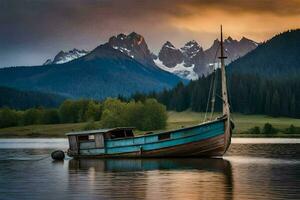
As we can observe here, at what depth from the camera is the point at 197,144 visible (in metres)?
73.4

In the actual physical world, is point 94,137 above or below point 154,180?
above

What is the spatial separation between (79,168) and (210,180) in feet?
64.0

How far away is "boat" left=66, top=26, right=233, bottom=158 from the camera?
72375 mm

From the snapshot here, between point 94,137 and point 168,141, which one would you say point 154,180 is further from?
point 94,137

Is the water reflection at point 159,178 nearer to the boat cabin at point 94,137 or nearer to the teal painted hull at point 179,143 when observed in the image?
the teal painted hull at point 179,143

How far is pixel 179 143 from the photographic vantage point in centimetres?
7319

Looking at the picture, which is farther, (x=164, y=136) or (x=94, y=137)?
(x=94, y=137)

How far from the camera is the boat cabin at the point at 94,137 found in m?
75.4

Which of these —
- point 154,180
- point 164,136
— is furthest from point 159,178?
point 164,136

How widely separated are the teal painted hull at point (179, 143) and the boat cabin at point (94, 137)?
0.98 m

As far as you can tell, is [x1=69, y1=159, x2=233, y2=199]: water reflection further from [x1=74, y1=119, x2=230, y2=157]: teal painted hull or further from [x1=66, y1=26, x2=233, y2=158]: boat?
[x1=66, y1=26, x2=233, y2=158]: boat

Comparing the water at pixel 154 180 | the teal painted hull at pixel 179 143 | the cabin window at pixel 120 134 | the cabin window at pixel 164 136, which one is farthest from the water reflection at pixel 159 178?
the cabin window at pixel 120 134

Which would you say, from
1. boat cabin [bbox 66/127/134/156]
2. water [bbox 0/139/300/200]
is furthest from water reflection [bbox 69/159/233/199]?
boat cabin [bbox 66/127/134/156]

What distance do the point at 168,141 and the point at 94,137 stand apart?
955 cm
